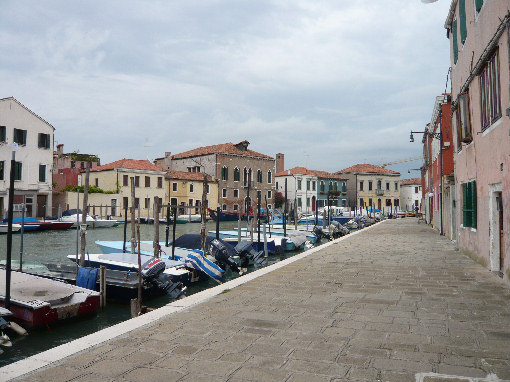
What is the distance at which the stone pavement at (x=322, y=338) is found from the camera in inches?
135

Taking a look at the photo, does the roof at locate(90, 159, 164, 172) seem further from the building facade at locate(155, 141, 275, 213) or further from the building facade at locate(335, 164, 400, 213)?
the building facade at locate(335, 164, 400, 213)

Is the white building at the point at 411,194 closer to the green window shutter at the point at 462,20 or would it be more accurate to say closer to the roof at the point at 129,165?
the roof at the point at 129,165

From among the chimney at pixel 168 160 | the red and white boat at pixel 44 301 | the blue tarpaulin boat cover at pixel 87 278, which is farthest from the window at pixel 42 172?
the red and white boat at pixel 44 301

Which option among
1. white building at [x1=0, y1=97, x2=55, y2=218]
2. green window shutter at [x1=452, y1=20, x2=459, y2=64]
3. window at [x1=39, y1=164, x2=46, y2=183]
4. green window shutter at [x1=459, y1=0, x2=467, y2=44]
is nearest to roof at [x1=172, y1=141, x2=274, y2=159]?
white building at [x1=0, y1=97, x2=55, y2=218]

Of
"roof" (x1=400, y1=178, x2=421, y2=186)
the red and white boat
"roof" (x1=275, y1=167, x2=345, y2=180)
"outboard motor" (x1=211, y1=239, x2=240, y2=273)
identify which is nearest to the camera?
the red and white boat

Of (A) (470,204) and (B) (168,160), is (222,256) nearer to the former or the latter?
(A) (470,204)

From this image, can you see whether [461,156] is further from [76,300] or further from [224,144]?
[224,144]

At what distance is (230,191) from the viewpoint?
5222 centimetres

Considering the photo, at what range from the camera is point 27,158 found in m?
34.4

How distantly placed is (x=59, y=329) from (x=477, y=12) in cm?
1010

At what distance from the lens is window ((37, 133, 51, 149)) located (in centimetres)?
3503

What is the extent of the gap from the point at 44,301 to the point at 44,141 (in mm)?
31335

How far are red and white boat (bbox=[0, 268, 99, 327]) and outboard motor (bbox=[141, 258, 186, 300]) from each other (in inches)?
55.6

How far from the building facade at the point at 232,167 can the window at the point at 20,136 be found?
20122 mm
